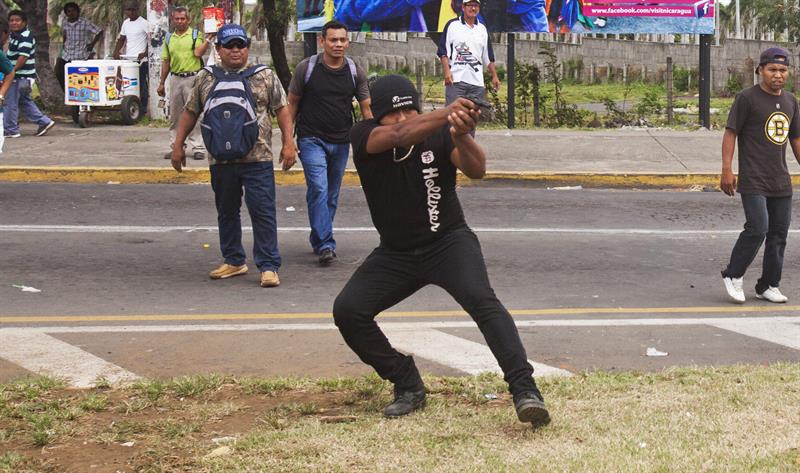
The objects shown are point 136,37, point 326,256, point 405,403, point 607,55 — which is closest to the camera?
point 405,403

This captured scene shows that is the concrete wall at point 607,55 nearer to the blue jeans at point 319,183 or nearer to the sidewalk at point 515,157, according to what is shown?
the sidewalk at point 515,157

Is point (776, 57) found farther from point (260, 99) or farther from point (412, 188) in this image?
point (412, 188)

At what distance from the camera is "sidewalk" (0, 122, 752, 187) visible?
1506cm

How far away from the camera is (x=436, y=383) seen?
644 centimetres

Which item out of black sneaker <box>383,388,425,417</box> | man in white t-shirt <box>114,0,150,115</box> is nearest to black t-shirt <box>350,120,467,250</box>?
black sneaker <box>383,388,425,417</box>

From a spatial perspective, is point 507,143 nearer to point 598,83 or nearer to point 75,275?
point 75,275

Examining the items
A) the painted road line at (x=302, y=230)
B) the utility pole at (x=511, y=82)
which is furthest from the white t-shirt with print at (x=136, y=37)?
the painted road line at (x=302, y=230)

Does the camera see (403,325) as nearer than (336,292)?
Yes

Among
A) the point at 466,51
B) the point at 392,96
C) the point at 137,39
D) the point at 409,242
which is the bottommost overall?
the point at 409,242

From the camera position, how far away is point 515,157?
54.5ft

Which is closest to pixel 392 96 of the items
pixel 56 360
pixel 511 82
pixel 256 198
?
pixel 56 360

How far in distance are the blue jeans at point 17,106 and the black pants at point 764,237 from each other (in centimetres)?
1224

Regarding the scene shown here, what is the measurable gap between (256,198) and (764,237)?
3619 millimetres

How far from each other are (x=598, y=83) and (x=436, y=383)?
3525 cm
